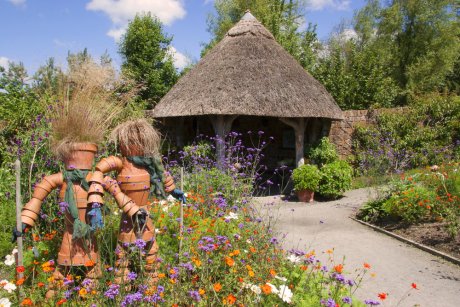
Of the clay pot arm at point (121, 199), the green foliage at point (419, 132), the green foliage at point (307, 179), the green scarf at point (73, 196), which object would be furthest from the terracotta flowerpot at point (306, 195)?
the green scarf at point (73, 196)

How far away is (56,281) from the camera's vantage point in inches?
98.7

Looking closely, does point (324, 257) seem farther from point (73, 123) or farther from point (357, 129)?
point (357, 129)

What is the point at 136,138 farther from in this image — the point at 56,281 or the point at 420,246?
the point at 420,246

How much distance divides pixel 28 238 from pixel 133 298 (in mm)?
2426

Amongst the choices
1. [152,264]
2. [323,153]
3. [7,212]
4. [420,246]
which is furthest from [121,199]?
[323,153]

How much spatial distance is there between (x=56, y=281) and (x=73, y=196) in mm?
557

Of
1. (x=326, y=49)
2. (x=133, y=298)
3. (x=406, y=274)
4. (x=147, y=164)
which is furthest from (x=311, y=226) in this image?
(x=326, y=49)

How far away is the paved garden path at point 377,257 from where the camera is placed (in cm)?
359

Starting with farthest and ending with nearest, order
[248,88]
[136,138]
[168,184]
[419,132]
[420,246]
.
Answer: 1. [419,132]
2. [248,88]
3. [420,246]
4. [168,184]
5. [136,138]

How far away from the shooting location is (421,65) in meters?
20.1

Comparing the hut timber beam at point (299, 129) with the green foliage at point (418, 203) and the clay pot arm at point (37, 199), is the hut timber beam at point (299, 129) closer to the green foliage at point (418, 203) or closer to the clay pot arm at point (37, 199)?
the green foliage at point (418, 203)

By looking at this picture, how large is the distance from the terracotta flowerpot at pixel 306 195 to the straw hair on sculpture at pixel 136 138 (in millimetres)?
5925

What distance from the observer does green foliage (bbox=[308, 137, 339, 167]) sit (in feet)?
32.5

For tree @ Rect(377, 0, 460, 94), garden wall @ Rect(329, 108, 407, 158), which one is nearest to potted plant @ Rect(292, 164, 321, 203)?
garden wall @ Rect(329, 108, 407, 158)
